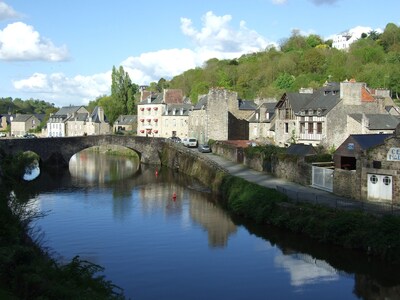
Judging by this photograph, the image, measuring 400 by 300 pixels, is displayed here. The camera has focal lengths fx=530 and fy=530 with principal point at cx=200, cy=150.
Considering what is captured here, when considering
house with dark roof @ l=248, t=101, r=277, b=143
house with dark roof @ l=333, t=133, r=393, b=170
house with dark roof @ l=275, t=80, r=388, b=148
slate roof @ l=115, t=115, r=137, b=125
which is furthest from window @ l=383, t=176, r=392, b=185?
slate roof @ l=115, t=115, r=137, b=125

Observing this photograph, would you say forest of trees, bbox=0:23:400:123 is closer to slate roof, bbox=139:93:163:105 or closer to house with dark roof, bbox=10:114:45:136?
slate roof, bbox=139:93:163:105

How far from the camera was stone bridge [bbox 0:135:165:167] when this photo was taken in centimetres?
5031

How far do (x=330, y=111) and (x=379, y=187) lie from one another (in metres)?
18.9

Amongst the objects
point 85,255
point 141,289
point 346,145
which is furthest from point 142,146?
point 141,289

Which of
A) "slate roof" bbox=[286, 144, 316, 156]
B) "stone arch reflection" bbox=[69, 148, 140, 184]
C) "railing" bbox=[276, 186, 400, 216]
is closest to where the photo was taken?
"railing" bbox=[276, 186, 400, 216]

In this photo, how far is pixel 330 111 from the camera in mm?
42094

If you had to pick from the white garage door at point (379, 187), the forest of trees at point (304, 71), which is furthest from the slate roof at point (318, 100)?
the forest of trees at point (304, 71)

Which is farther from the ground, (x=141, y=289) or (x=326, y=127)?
(x=326, y=127)

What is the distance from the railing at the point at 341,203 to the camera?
21797mm

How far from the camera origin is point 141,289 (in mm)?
17375

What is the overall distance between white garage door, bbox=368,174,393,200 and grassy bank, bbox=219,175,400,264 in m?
3.03

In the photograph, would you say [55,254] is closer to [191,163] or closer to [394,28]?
[191,163]

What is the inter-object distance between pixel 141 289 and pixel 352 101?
98.1 ft

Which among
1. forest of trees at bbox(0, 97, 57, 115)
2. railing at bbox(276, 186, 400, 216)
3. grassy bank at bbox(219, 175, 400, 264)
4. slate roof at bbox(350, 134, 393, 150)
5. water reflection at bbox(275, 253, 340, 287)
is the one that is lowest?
water reflection at bbox(275, 253, 340, 287)
